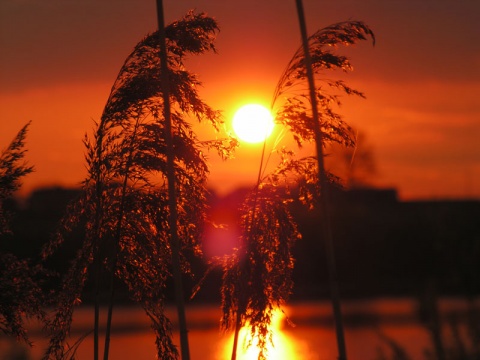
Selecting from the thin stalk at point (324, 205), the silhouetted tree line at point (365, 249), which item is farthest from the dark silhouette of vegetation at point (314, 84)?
the silhouetted tree line at point (365, 249)

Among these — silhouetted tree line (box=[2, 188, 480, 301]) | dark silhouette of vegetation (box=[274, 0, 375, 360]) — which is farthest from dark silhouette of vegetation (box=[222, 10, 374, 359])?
silhouetted tree line (box=[2, 188, 480, 301])

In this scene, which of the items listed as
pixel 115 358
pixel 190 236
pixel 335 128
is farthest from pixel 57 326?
pixel 115 358

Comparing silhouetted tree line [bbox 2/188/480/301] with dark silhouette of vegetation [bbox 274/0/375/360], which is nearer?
dark silhouette of vegetation [bbox 274/0/375/360]

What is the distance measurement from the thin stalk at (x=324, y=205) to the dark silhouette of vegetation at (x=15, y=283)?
4797 millimetres

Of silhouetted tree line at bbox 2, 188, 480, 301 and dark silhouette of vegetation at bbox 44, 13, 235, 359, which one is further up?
silhouetted tree line at bbox 2, 188, 480, 301

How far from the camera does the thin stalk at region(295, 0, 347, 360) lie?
36.1 ft

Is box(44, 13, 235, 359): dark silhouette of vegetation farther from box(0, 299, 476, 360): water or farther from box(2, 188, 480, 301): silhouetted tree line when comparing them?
box(2, 188, 480, 301): silhouetted tree line

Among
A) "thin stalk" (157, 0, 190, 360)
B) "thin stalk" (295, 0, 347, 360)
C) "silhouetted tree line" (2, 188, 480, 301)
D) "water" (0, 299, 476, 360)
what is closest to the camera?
"thin stalk" (295, 0, 347, 360)

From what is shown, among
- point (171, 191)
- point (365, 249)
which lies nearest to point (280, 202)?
point (171, 191)

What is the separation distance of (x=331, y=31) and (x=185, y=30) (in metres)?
2.33

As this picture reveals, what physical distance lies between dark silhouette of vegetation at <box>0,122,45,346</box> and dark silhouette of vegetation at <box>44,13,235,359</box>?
1.37ft

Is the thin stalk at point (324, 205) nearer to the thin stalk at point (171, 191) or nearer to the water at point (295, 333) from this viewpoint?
the thin stalk at point (171, 191)

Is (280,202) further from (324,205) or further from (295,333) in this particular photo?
(295,333)

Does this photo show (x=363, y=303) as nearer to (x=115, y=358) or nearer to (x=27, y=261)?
(x=115, y=358)
